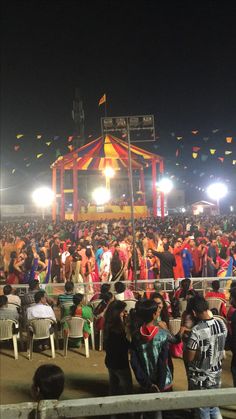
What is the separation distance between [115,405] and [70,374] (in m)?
4.50

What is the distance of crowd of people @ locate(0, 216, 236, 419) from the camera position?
341 cm

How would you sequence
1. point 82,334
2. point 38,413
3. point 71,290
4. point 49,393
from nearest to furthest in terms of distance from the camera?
point 38,413
point 49,393
point 82,334
point 71,290

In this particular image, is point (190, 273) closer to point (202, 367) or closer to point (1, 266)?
point (1, 266)

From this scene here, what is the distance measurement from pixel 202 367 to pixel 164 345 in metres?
0.42

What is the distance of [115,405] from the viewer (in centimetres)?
164

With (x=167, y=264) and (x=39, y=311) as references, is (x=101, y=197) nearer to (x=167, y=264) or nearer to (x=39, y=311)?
(x=167, y=264)

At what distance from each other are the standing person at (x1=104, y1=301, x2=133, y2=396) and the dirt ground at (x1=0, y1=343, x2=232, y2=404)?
3.56ft

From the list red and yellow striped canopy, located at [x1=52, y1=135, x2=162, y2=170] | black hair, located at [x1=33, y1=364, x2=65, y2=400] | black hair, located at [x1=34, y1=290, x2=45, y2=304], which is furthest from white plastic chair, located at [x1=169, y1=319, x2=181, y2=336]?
red and yellow striped canopy, located at [x1=52, y1=135, x2=162, y2=170]

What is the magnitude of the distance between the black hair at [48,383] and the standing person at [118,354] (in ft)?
5.24

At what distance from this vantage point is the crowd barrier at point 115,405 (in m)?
1.61

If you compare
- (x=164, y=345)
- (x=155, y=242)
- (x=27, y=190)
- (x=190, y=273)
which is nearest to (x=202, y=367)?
(x=164, y=345)

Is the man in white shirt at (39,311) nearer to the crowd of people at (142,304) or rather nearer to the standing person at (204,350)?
the crowd of people at (142,304)

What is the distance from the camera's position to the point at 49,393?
2408mm

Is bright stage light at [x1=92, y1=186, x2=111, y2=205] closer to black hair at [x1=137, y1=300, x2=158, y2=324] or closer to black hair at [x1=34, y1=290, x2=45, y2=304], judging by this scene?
black hair at [x1=34, y1=290, x2=45, y2=304]
